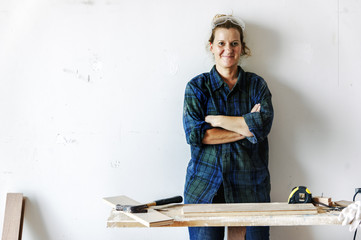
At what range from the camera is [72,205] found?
2.55 meters

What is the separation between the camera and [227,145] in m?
2.26

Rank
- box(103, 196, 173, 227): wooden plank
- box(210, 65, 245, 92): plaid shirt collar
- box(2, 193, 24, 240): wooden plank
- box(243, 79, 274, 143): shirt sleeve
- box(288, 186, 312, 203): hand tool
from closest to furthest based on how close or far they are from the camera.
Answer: box(103, 196, 173, 227): wooden plank < box(288, 186, 312, 203): hand tool < box(243, 79, 274, 143): shirt sleeve < box(210, 65, 245, 92): plaid shirt collar < box(2, 193, 24, 240): wooden plank

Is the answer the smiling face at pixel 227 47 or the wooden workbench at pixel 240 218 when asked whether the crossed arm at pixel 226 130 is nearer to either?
the smiling face at pixel 227 47

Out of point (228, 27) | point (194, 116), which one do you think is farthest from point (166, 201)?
point (228, 27)

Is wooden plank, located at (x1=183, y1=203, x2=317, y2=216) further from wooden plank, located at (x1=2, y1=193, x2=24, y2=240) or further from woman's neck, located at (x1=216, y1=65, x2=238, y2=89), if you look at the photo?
wooden plank, located at (x1=2, y1=193, x2=24, y2=240)

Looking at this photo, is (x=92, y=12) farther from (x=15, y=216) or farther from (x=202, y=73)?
(x=15, y=216)

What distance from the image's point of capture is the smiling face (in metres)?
2.33

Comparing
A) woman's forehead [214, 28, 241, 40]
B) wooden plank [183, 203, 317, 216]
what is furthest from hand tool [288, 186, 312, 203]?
woman's forehead [214, 28, 241, 40]

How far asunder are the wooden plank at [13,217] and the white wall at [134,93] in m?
0.08

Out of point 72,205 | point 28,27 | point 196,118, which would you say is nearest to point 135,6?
point 28,27

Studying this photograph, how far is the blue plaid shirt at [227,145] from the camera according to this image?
7.20ft

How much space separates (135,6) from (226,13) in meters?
0.59

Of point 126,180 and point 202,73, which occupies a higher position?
point 202,73

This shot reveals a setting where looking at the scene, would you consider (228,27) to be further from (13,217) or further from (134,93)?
(13,217)
